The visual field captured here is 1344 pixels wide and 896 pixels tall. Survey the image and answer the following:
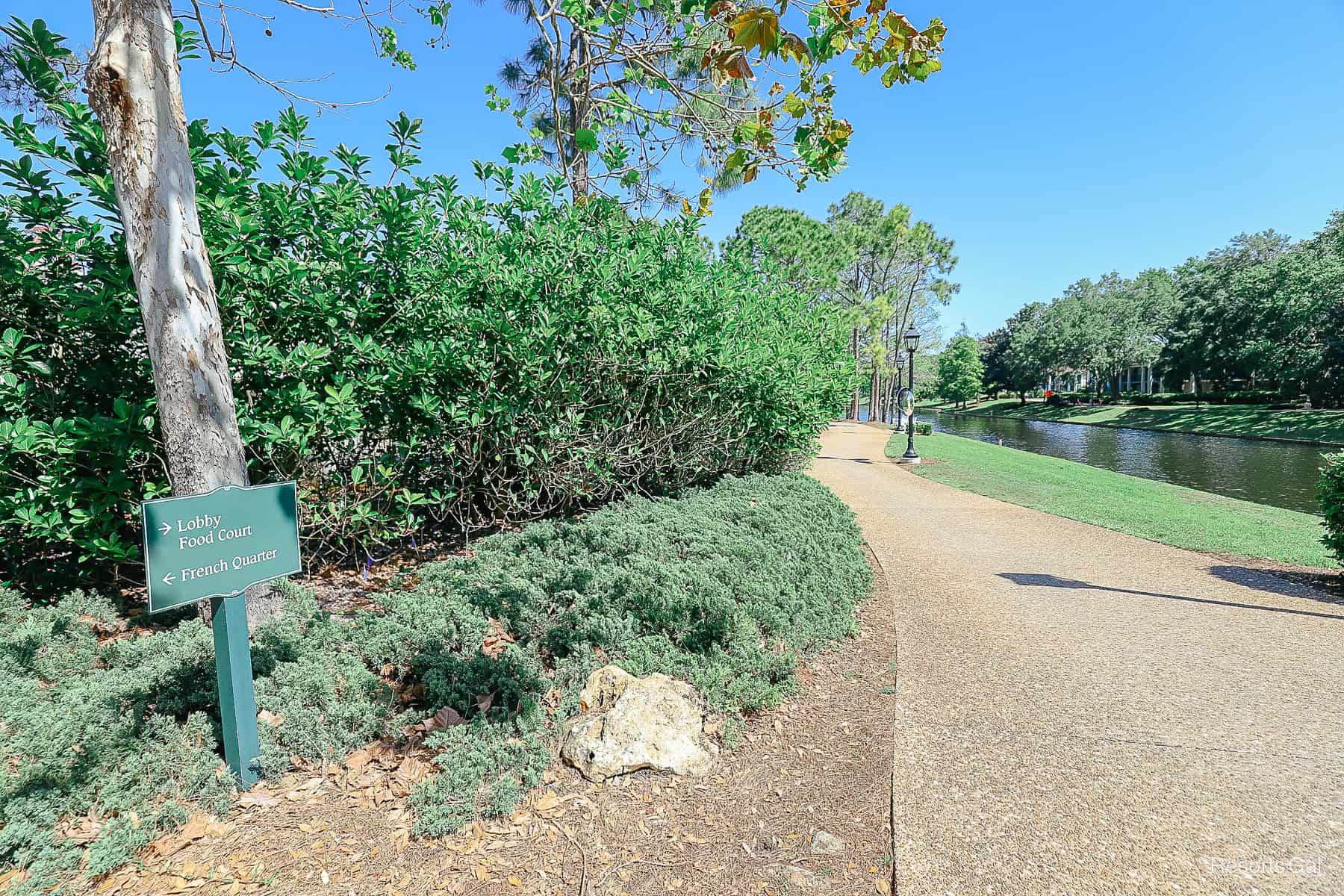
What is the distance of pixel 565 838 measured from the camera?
2430 mm

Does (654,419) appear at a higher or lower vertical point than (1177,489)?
higher

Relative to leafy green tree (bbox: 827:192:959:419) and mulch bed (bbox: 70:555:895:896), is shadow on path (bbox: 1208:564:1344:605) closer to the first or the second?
mulch bed (bbox: 70:555:895:896)

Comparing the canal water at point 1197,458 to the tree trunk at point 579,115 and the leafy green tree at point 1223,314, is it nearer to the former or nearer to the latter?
the leafy green tree at point 1223,314

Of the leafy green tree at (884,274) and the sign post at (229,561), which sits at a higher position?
the leafy green tree at (884,274)

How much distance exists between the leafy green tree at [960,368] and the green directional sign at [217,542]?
67739mm

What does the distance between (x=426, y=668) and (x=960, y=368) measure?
70.3 meters

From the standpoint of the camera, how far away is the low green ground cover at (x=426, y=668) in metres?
2.35

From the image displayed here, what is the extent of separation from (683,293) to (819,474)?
29.1 feet

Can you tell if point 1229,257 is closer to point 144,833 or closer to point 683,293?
point 683,293

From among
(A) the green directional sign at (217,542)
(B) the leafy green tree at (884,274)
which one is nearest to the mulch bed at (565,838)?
(A) the green directional sign at (217,542)

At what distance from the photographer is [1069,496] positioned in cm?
1111

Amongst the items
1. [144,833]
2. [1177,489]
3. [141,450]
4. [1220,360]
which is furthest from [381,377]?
[1220,360]

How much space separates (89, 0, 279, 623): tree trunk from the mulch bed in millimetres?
1853

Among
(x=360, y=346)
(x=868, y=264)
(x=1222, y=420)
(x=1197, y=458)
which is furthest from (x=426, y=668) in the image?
(x=1222, y=420)
